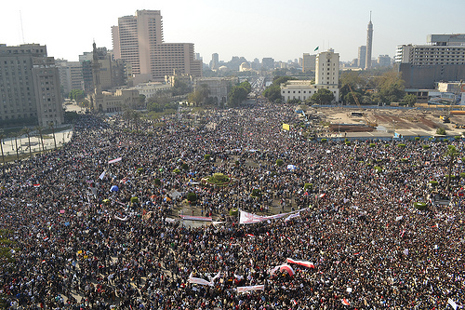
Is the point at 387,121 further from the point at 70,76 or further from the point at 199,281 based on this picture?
the point at 70,76

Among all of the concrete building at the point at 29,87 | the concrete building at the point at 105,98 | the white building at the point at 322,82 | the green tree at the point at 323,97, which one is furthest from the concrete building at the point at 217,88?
the concrete building at the point at 29,87

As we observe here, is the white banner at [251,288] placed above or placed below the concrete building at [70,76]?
below

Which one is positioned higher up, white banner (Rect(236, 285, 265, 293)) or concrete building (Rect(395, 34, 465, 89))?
concrete building (Rect(395, 34, 465, 89))

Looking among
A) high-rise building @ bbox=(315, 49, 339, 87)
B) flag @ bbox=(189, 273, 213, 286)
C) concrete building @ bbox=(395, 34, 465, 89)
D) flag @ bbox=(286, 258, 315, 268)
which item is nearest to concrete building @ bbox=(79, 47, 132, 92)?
high-rise building @ bbox=(315, 49, 339, 87)

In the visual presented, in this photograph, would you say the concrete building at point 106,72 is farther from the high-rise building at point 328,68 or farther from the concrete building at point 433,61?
the concrete building at point 433,61

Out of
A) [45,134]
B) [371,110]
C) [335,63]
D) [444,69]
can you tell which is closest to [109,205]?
[45,134]

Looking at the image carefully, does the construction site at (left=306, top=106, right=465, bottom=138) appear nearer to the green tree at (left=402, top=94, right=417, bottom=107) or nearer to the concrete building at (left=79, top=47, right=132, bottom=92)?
the green tree at (left=402, top=94, right=417, bottom=107)

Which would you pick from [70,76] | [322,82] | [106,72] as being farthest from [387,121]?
[70,76]
